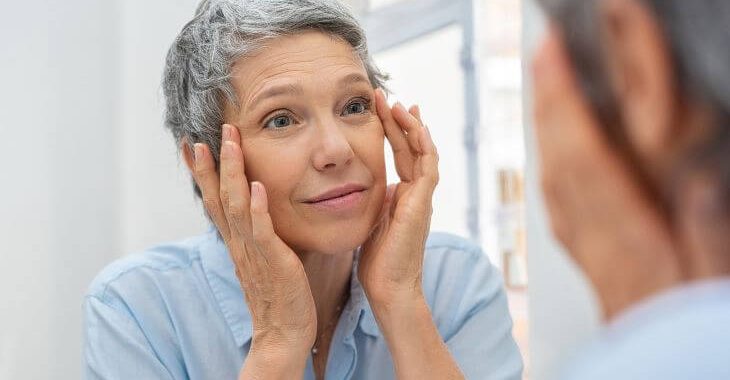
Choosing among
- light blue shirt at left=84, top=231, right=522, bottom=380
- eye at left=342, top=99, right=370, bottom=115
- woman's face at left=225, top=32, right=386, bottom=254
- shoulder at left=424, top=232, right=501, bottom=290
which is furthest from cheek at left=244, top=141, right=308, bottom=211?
shoulder at left=424, top=232, right=501, bottom=290

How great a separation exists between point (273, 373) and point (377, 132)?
0.36 meters

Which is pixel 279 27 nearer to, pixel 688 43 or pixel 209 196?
pixel 209 196

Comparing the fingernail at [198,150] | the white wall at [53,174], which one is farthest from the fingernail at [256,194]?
the white wall at [53,174]

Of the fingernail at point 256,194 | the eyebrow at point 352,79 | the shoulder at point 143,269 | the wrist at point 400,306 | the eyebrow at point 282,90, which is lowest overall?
the wrist at point 400,306

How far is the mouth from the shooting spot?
3.92 feet

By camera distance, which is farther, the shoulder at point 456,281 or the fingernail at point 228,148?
the shoulder at point 456,281

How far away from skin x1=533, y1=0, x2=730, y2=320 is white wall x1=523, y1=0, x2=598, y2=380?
387 millimetres

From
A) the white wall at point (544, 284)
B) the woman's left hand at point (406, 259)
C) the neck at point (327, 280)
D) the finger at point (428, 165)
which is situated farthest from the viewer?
the neck at point (327, 280)

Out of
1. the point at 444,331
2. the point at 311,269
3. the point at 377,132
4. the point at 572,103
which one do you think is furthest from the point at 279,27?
the point at 572,103

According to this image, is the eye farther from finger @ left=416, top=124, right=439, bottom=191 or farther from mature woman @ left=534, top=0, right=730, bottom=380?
mature woman @ left=534, top=0, right=730, bottom=380

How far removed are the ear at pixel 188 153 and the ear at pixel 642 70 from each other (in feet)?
3.21

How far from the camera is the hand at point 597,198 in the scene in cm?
44

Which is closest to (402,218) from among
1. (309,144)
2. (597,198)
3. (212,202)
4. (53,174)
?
(309,144)

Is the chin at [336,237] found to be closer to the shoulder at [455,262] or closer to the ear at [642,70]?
the shoulder at [455,262]
